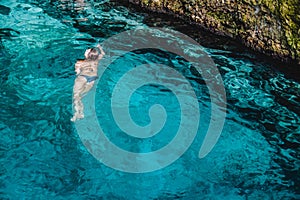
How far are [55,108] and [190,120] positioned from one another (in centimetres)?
255

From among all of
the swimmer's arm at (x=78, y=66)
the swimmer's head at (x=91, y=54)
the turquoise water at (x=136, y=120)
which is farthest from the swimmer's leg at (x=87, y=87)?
the swimmer's head at (x=91, y=54)

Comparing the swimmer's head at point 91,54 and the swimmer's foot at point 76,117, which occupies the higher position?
the swimmer's head at point 91,54

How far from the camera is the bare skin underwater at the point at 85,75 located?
22.0 feet

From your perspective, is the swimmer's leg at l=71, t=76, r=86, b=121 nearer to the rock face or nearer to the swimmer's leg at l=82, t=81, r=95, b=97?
the swimmer's leg at l=82, t=81, r=95, b=97

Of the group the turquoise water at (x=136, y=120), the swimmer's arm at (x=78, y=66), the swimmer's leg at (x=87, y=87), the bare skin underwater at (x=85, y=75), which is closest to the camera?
the turquoise water at (x=136, y=120)

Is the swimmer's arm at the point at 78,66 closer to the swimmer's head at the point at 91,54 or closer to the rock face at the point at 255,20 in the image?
the swimmer's head at the point at 91,54

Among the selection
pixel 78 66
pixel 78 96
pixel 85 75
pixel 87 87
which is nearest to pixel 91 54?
pixel 78 66

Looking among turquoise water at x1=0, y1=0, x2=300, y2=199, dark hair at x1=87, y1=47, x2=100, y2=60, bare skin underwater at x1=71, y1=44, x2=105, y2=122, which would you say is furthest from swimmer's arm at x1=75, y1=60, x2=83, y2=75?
dark hair at x1=87, y1=47, x2=100, y2=60

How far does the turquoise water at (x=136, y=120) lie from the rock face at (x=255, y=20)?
0.31m

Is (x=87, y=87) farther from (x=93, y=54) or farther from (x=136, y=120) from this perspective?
(x=136, y=120)

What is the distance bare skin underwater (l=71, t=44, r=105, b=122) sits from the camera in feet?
22.0

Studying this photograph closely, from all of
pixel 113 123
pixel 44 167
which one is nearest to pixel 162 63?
pixel 113 123

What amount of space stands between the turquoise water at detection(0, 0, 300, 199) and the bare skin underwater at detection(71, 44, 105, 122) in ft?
0.46

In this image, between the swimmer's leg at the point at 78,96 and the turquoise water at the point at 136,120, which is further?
the swimmer's leg at the point at 78,96
